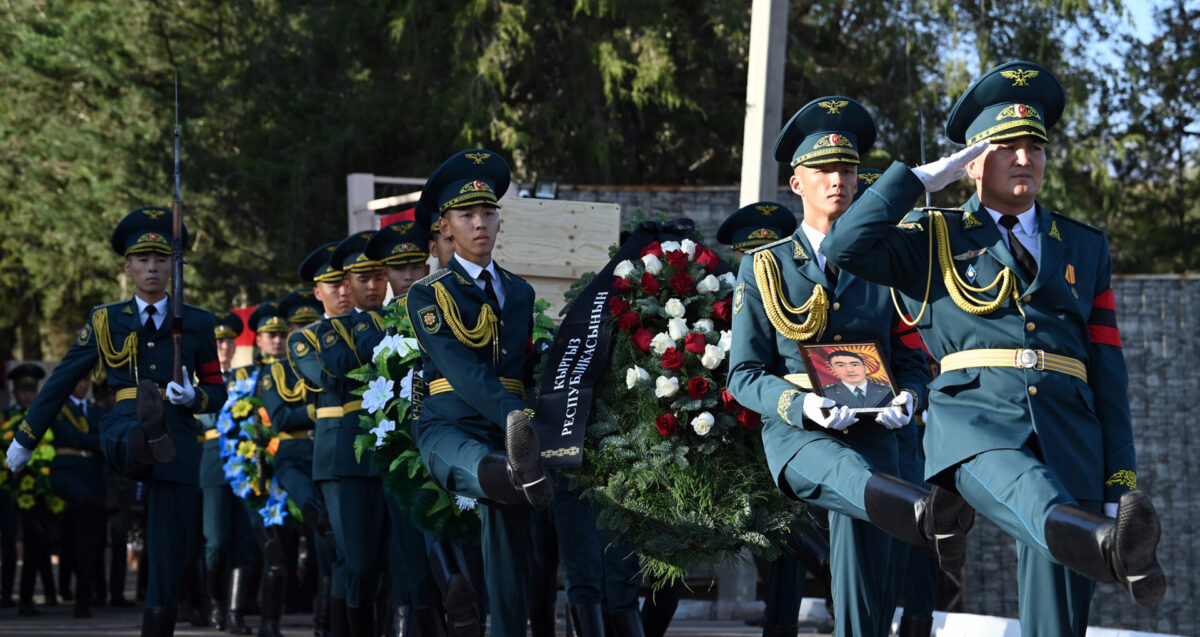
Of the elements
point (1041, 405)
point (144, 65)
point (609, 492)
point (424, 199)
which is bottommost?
point (609, 492)

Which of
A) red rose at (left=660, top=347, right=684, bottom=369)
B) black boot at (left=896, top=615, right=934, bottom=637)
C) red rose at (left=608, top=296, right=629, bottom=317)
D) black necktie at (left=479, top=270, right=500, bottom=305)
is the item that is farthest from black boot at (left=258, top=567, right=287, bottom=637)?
red rose at (left=660, top=347, right=684, bottom=369)

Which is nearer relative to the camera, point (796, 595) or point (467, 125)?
point (796, 595)

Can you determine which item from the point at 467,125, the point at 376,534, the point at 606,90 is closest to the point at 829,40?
the point at 606,90

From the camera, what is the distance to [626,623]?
7.66 meters

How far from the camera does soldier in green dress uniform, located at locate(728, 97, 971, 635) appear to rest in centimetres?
586

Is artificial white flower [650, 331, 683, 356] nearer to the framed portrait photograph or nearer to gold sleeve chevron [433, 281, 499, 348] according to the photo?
gold sleeve chevron [433, 281, 499, 348]

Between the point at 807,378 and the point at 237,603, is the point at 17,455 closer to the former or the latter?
the point at 237,603

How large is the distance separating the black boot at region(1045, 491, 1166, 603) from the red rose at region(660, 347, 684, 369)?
8.42 feet

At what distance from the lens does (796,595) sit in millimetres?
7703

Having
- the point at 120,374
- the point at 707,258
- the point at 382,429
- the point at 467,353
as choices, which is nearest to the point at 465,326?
the point at 467,353

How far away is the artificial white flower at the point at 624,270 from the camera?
743 centimetres

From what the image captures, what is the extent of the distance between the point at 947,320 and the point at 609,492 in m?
1.96

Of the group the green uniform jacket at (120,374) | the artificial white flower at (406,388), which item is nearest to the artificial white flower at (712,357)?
the artificial white flower at (406,388)

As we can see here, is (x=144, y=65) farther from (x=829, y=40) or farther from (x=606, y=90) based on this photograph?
(x=829, y=40)
